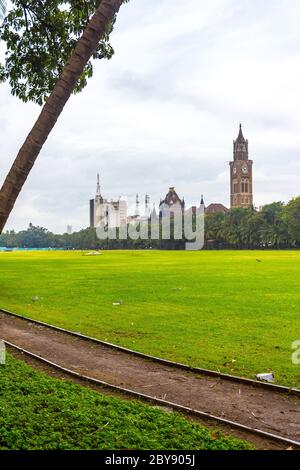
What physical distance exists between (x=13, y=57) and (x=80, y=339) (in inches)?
348

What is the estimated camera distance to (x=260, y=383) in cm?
1020

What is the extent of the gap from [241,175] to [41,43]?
170830mm

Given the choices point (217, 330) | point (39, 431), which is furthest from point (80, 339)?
point (39, 431)

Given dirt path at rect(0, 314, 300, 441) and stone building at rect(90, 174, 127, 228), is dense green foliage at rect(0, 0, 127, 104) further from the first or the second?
stone building at rect(90, 174, 127, 228)

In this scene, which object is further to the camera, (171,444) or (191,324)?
(191,324)

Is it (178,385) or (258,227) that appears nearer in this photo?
(178,385)

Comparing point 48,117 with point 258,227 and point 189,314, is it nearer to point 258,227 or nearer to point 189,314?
point 189,314

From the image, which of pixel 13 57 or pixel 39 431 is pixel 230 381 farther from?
pixel 13 57

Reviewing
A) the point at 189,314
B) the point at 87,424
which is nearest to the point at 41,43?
the point at 87,424

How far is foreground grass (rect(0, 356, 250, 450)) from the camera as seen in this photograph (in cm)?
678

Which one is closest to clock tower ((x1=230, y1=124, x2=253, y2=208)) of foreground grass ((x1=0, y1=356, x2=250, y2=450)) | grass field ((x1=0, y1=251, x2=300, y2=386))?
grass field ((x1=0, y1=251, x2=300, y2=386))

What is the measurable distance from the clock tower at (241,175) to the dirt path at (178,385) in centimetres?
16494

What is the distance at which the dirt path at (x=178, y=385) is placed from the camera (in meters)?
8.46

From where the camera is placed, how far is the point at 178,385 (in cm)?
1039
